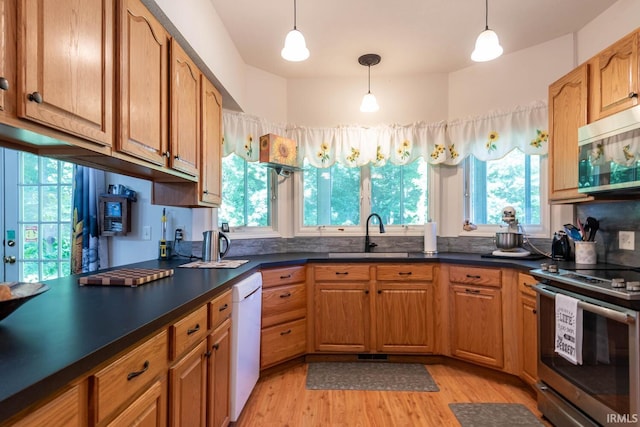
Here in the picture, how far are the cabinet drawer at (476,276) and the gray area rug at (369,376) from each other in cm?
77

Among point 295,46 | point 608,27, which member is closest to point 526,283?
point 608,27

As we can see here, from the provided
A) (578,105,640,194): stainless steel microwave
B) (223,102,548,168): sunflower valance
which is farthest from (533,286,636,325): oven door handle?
(223,102,548,168): sunflower valance

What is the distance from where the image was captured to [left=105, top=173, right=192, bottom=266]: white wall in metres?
2.54

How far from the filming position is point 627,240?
7.09ft

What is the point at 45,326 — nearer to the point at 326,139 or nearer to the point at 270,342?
the point at 270,342

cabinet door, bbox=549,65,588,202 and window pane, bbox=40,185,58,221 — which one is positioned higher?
cabinet door, bbox=549,65,588,202

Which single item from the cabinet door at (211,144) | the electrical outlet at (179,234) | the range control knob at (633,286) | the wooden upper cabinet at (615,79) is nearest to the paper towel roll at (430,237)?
the wooden upper cabinet at (615,79)

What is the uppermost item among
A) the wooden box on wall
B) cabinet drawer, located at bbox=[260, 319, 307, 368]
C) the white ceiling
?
the white ceiling

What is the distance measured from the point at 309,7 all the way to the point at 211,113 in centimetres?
96

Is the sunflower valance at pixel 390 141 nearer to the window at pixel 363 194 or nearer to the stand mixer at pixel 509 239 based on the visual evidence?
the window at pixel 363 194

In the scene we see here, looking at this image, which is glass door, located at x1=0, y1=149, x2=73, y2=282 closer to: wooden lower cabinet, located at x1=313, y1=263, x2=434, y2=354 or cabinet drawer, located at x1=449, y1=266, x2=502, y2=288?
wooden lower cabinet, located at x1=313, y1=263, x2=434, y2=354

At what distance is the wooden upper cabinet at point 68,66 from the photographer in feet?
3.07

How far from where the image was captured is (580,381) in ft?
5.73

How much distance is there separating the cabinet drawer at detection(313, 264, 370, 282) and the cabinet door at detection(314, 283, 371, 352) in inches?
2.0
